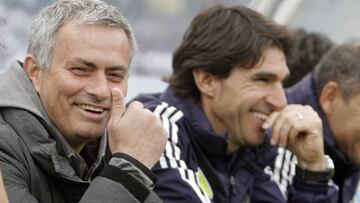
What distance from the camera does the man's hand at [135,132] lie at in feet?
9.17

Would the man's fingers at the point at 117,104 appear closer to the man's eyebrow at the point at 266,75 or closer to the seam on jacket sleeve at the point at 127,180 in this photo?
the seam on jacket sleeve at the point at 127,180

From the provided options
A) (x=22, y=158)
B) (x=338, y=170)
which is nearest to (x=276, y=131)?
(x=338, y=170)

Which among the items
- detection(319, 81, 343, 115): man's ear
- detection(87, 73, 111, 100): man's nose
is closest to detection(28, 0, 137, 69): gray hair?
detection(87, 73, 111, 100): man's nose

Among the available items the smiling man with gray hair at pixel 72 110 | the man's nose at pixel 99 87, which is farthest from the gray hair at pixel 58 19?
the man's nose at pixel 99 87

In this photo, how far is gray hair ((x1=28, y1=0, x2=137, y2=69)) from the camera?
2947 millimetres

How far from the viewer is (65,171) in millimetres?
2814

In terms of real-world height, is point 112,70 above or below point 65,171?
above

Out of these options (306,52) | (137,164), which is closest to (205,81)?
(137,164)

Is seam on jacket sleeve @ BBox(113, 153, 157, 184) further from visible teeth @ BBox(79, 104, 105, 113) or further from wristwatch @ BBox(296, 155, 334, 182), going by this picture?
wristwatch @ BBox(296, 155, 334, 182)

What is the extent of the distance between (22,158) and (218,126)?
130 centimetres

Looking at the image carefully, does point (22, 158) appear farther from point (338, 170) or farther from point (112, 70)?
point (338, 170)

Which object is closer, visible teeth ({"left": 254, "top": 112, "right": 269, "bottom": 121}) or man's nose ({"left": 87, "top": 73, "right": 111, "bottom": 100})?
man's nose ({"left": 87, "top": 73, "right": 111, "bottom": 100})

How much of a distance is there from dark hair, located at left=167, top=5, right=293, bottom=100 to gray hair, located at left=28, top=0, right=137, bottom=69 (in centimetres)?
100

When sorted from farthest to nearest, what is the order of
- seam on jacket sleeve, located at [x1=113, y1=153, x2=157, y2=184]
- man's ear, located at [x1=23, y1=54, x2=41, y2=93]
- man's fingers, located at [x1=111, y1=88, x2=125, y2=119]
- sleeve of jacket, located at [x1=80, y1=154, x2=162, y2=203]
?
man's ear, located at [x1=23, y1=54, x2=41, y2=93] → man's fingers, located at [x1=111, y1=88, x2=125, y2=119] → seam on jacket sleeve, located at [x1=113, y1=153, x2=157, y2=184] → sleeve of jacket, located at [x1=80, y1=154, x2=162, y2=203]
